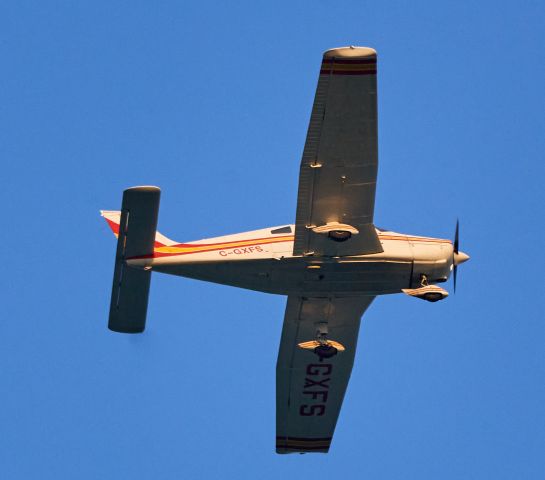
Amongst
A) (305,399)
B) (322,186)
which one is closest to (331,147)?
(322,186)

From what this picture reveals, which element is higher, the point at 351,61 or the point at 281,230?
the point at 351,61

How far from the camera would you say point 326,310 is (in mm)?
36031

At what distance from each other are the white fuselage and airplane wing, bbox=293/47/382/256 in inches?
18.6

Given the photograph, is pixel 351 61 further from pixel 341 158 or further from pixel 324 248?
pixel 324 248

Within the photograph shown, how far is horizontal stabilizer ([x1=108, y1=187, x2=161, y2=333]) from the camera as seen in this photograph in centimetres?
3186

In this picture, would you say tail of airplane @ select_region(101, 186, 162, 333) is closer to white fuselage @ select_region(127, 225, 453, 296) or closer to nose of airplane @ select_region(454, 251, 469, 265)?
white fuselage @ select_region(127, 225, 453, 296)

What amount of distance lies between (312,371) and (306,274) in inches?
220

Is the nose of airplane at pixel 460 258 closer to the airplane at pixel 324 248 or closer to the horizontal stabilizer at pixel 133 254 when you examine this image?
the airplane at pixel 324 248

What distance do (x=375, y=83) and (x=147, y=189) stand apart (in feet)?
21.2

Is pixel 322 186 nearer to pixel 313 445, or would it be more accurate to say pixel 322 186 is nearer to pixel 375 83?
pixel 375 83

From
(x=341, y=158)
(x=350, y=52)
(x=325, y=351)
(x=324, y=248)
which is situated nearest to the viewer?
(x=350, y=52)

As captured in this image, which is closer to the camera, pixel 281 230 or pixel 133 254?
pixel 133 254

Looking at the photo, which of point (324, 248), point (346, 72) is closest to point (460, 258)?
point (324, 248)

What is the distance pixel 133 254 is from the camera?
3294 centimetres
